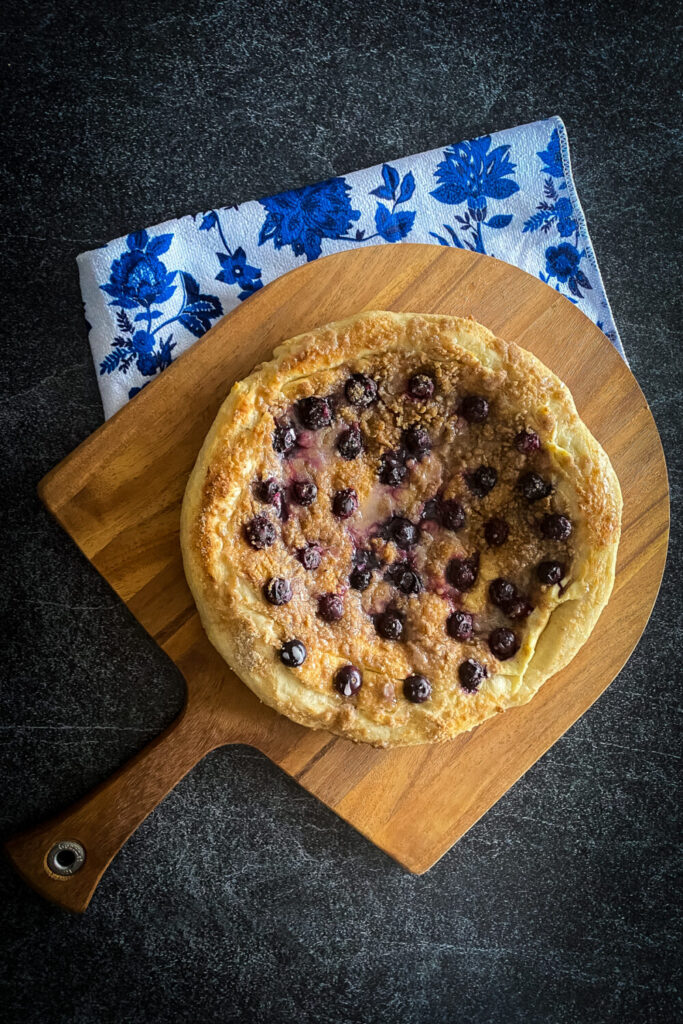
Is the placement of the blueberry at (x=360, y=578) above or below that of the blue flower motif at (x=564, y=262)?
below

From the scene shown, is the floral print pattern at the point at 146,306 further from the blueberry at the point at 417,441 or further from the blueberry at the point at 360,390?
the blueberry at the point at 417,441

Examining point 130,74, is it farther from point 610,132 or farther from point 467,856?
point 467,856

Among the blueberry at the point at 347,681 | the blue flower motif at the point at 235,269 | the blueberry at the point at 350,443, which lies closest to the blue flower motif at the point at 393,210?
the blue flower motif at the point at 235,269

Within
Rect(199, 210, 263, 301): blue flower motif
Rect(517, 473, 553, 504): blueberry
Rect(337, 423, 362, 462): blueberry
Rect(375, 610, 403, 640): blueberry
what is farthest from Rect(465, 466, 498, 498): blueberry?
Rect(199, 210, 263, 301): blue flower motif

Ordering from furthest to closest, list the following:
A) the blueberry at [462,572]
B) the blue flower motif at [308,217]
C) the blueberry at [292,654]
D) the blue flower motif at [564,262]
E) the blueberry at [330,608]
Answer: the blue flower motif at [564,262]
the blue flower motif at [308,217]
the blueberry at [462,572]
the blueberry at [330,608]
the blueberry at [292,654]

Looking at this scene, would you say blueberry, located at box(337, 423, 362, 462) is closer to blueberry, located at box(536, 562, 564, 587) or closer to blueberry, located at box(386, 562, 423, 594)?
blueberry, located at box(386, 562, 423, 594)

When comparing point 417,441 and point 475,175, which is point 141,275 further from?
point 475,175
